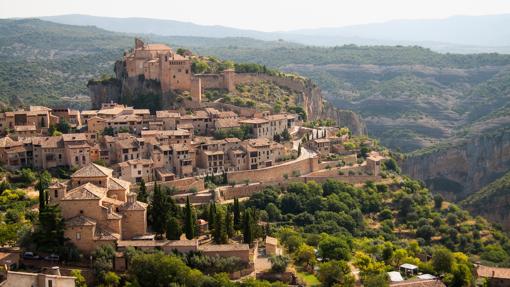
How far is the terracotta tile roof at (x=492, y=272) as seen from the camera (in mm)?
50531

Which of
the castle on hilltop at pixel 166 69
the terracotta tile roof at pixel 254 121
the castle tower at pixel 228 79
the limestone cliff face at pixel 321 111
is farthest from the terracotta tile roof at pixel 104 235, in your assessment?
the limestone cliff face at pixel 321 111

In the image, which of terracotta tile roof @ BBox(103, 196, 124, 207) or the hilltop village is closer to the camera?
the hilltop village

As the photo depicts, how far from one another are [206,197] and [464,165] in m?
70.0

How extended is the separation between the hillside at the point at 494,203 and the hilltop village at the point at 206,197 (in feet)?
60.8

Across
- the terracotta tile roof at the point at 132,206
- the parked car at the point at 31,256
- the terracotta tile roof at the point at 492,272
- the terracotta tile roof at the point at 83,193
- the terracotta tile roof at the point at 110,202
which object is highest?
the terracotta tile roof at the point at 83,193

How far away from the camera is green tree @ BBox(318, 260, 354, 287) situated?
41500 mm

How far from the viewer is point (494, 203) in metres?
93.6

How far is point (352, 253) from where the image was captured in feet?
163

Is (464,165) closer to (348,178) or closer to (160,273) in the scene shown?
(348,178)

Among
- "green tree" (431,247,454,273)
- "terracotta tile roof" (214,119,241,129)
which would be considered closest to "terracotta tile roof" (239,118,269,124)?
"terracotta tile roof" (214,119,241,129)

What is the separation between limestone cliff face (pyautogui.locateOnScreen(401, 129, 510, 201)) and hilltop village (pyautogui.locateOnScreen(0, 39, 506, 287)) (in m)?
30.1

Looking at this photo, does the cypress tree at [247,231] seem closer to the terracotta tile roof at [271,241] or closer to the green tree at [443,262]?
the terracotta tile roof at [271,241]

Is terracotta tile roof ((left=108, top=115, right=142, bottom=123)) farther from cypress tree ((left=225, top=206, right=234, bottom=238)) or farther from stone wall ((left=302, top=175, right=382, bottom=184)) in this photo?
cypress tree ((left=225, top=206, right=234, bottom=238))

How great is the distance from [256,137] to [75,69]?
3663 inches
